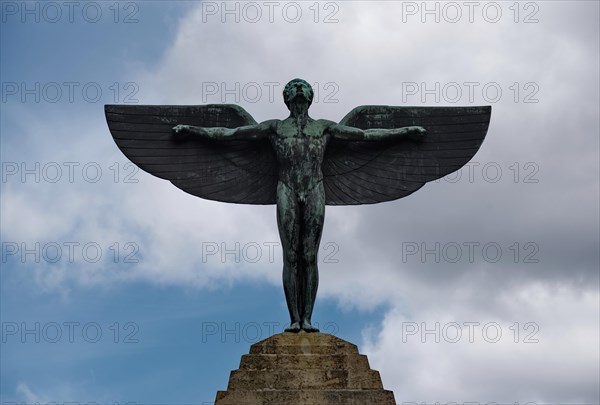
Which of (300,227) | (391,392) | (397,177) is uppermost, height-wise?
(397,177)

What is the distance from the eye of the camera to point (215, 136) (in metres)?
17.0

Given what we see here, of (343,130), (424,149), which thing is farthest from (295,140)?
(424,149)

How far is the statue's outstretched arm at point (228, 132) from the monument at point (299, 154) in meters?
0.01

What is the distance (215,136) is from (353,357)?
379cm

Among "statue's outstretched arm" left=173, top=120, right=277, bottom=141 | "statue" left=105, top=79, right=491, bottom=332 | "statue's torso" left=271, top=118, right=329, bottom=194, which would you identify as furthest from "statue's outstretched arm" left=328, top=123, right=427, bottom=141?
"statue's outstretched arm" left=173, top=120, right=277, bottom=141

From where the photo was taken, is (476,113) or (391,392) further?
(476,113)

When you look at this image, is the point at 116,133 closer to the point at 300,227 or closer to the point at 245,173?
the point at 245,173

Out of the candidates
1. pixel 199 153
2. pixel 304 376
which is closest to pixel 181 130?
pixel 199 153

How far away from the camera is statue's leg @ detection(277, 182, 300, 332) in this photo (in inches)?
639

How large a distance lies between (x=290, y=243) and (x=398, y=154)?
7.27 feet

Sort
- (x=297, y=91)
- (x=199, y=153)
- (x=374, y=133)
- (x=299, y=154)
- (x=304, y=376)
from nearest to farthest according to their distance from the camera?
(x=304, y=376)
(x=299, y=154)
(x=297, y=91)
(x=374, y=133)
(x=199, y=153)

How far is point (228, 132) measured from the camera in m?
16.9

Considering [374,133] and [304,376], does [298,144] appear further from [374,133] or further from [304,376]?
[304,376]

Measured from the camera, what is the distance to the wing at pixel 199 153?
17.1 meters
